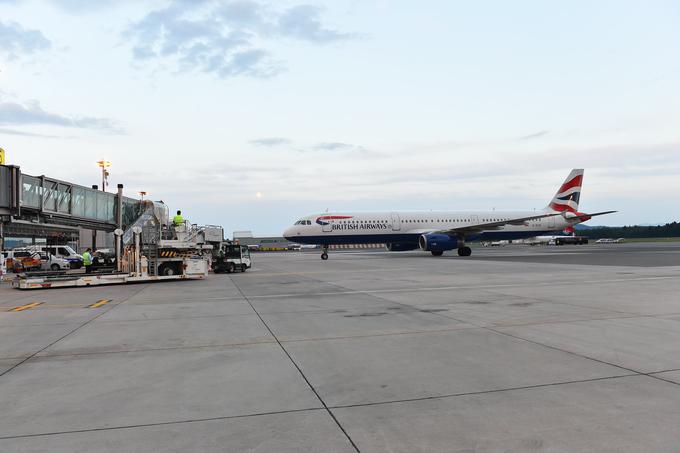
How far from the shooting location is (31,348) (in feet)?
27.7

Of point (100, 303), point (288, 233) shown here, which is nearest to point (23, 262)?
point (288, 233)

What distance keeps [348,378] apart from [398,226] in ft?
126

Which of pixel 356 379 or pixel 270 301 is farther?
pixel 270 301

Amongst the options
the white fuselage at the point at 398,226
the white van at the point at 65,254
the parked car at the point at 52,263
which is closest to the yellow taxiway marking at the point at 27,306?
the parked car at the point at 52,263

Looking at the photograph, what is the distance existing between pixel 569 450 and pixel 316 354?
429 centimetres

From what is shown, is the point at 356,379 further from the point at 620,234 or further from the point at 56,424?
the point at 620,234

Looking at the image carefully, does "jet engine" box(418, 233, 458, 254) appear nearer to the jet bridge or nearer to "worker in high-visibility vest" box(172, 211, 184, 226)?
"worker in high-visibility vest" box(172, 211, 184, 226)

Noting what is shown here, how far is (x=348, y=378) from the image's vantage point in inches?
245

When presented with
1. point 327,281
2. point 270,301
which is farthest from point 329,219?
point 270,301

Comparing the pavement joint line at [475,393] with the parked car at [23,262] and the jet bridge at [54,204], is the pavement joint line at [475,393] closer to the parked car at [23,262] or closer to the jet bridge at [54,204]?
Answer: the jet bridge at [54,204]

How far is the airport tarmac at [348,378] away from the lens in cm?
437

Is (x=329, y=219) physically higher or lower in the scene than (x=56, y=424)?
higher

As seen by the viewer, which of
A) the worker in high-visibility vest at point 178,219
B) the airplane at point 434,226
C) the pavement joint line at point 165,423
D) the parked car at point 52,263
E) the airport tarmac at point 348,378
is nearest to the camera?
the airport tarmac at point 348,378

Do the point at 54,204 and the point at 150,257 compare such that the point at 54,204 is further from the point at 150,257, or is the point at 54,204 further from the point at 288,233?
the point at 288,233
